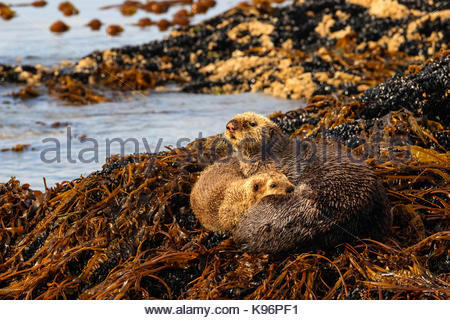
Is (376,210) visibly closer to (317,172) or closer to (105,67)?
(317,172)

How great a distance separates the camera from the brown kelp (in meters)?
3.23

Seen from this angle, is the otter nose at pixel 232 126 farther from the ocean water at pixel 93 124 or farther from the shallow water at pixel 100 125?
the shallow water at pixel 100 125

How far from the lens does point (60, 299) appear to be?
11.3 feet

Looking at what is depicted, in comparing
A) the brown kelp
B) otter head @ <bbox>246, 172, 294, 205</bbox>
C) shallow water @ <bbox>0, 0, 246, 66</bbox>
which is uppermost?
shallow water @ <bbox>0, 0, 246, 66</bbox>

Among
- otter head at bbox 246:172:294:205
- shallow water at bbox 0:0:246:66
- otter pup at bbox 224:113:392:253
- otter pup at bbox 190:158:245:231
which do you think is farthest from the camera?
shallow water at bbox 0:0:246:66

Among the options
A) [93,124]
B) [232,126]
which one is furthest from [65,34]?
[232,126]

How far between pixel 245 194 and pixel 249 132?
2.17 feet

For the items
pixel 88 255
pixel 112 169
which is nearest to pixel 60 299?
pixel 88 255

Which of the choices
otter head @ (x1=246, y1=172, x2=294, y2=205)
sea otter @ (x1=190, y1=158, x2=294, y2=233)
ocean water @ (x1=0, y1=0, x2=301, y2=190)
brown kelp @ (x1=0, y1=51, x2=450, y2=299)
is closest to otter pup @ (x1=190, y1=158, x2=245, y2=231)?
sea otter @ (x1=190, y1=158, x2=294, y2=233)

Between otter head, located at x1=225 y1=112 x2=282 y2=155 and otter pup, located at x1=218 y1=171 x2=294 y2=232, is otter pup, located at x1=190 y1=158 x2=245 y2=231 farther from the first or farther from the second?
otter head, located at x1=225 y1=112 x2=282 y2=155

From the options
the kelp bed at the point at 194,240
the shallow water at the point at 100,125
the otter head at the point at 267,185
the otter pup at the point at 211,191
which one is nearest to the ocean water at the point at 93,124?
the shallow water at the point at 100,125

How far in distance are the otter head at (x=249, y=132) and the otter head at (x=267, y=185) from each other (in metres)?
0.40

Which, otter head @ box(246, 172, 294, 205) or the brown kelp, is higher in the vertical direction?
otter head @ box(246, 172, 294, 205)

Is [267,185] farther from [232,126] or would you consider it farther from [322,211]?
[232,126]
